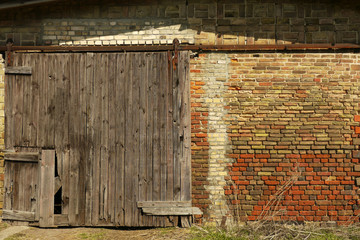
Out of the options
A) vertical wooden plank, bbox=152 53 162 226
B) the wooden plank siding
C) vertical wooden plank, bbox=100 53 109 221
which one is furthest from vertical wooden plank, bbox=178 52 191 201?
vertical wooden plank, bbox=100 53 109 221

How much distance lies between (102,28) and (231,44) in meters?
2.19

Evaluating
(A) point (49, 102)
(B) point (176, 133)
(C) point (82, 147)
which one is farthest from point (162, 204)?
(A) point (49, 102)

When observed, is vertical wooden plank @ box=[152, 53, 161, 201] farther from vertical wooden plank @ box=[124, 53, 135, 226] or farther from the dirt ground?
the dirt ground

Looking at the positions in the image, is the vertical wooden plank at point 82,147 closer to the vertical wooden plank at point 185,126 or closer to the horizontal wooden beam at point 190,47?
the horizontal wooden beam at point 190,47

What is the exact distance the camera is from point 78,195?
15.9 ft

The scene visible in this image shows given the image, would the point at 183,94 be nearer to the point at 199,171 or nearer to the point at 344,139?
the point at 199,171

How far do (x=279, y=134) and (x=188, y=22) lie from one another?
7.97 ft

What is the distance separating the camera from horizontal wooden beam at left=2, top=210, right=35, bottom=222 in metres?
4.82

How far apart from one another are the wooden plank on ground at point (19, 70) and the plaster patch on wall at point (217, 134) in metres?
2.98

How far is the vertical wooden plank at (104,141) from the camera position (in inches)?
190

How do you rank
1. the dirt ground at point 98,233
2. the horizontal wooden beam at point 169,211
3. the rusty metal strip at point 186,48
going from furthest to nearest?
the rusty metal strip at point 186,48 → the horizontal wooden beam at point 169,211 → the dirt ground at point 98,233

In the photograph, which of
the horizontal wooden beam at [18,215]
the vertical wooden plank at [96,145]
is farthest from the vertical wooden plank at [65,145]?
the horizontal wooden beam at [18,215]

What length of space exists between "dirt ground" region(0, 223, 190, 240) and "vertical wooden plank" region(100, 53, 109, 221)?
0.30 metres

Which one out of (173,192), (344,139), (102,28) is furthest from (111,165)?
(344,139)
